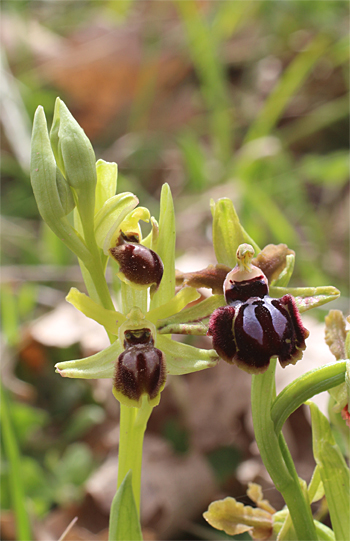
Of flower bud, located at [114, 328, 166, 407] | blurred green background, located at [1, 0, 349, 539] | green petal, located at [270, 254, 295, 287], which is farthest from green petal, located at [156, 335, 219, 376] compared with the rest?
blurred green background, located at [1, 0, 349, 539]

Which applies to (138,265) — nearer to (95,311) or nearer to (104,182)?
(95,311)

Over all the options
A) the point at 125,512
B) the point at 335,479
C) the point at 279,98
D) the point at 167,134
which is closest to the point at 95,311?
the point at 125,512

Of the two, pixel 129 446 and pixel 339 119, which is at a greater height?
pixel 339 119

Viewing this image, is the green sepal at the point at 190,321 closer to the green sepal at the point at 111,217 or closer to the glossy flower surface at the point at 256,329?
the glossy flower surface at the point at 256,329

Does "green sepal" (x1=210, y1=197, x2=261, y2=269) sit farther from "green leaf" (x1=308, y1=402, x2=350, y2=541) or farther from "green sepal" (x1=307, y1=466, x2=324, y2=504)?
"green sepal" (x1=307, y1=466, x2=324, y2=504)

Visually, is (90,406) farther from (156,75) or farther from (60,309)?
(156,75)

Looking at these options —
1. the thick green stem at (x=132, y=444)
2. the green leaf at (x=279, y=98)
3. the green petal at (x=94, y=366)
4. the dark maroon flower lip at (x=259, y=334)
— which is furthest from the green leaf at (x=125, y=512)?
the green leaf at (x=279, y=98)

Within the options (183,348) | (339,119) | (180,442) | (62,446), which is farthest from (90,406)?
(339,119)
